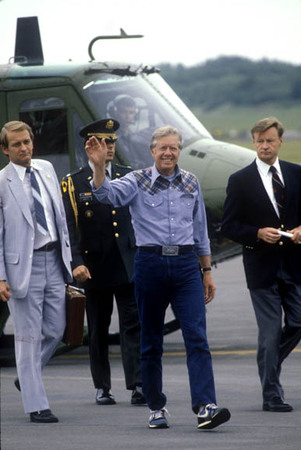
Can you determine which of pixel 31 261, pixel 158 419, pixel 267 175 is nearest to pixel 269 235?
pixel 267 175

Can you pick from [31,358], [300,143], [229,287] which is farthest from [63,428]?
[300,143]

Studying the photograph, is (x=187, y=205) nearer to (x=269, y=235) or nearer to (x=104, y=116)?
(x=269, y=235)

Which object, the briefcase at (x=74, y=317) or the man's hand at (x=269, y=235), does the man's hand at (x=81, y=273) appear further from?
the man's hand at (x=269, y=235)

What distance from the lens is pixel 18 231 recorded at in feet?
24.8

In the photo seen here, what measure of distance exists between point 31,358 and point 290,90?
8111cm

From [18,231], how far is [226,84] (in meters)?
99.7

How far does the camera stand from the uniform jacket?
7516 mm

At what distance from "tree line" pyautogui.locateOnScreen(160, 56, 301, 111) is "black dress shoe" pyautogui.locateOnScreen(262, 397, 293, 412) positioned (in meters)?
85.5

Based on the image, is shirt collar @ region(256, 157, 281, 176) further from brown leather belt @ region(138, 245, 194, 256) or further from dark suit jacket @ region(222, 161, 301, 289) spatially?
brown leather belt @ region(138, 245, 194, 256)

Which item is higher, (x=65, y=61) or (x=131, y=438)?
(x=65, y=61)

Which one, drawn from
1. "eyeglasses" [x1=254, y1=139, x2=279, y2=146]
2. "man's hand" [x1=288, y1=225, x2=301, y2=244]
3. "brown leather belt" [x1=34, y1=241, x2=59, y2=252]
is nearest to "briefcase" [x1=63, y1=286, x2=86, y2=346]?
"brown leather belt" [x1=34, y1=241, x2=59, y2=252]

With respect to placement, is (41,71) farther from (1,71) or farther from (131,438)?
(131,438)

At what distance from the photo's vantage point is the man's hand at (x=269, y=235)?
7.73m

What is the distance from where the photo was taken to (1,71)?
1170 cm
